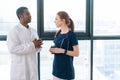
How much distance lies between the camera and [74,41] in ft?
8.39

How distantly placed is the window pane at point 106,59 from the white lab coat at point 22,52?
113 cm

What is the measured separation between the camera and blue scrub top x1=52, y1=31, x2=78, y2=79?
2.55 metres

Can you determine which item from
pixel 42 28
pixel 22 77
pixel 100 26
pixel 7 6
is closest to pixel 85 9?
pixel 100 26

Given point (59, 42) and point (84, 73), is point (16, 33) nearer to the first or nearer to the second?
point (59, 42)

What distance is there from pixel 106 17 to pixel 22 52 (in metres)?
1.48

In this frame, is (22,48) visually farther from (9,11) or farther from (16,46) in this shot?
(9,11)

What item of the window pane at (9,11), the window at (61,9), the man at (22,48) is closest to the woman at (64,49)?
the man at (22,48)

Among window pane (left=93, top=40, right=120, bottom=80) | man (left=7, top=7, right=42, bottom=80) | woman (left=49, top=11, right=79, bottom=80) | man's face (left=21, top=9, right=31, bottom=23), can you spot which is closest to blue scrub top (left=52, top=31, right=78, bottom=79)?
woman (left=49, top=11, right=79, bottom=80)

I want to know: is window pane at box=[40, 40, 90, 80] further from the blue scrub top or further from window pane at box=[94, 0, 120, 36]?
the blue scrub top

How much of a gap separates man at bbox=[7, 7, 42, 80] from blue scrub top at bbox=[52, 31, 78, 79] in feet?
0.90

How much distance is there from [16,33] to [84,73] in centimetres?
137

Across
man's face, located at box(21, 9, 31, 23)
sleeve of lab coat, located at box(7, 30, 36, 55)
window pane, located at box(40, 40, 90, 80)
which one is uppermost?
man's face, located at box(21, 9, 31, 23)

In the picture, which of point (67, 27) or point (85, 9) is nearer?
point (67, 27)

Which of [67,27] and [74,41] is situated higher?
[67,27]
